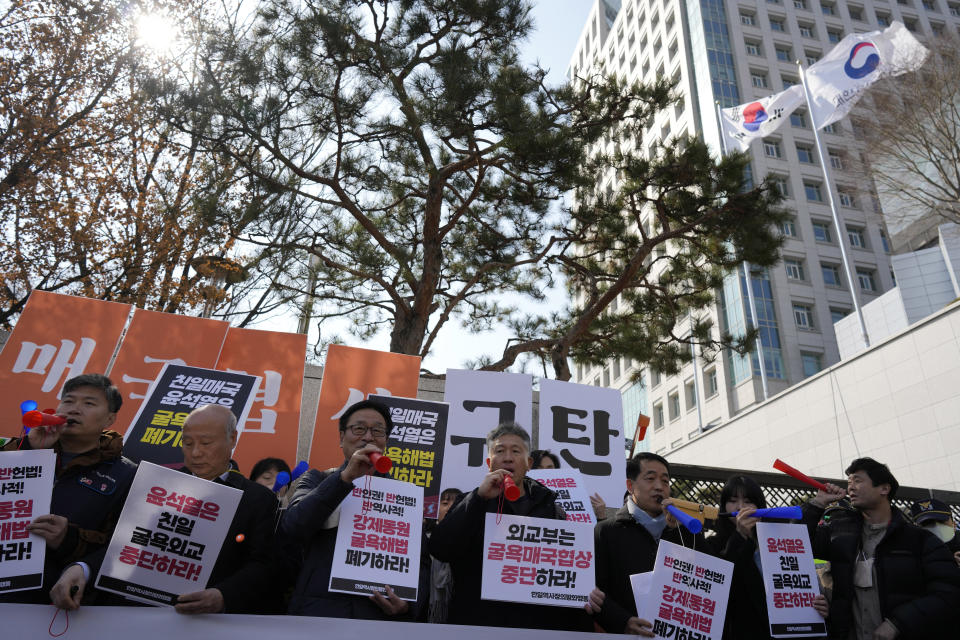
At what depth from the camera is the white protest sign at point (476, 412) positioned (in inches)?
182

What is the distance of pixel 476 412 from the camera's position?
15.9 ft

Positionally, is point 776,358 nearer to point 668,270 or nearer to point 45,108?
point 668,270

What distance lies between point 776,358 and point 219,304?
18.6 metres

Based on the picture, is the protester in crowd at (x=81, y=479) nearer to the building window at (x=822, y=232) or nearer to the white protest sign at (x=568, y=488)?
the white protest sign at (x=568, y=488)

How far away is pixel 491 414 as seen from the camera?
4852 millimetres

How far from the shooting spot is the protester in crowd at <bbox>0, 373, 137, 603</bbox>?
74.5 inches

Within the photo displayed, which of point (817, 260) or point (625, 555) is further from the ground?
point (817, 260)

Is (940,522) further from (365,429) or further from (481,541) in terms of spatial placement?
(365,429)

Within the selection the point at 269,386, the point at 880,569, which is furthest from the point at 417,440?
the point at 880,569

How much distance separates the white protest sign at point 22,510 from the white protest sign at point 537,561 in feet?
4.37

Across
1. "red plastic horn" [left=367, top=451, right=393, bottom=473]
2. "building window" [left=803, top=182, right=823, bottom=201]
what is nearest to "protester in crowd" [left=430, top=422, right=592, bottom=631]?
"red plastic horn" [left=367, top=451, right=393, bottom=473]

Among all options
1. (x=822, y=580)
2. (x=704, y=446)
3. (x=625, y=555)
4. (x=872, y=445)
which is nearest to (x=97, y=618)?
(x=625, y=555)

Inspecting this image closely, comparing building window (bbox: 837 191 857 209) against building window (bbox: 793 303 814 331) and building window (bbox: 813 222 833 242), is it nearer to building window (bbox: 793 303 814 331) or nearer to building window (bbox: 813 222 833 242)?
building window (bbox: 813 222 833 242)

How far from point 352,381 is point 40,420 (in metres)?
3.14
